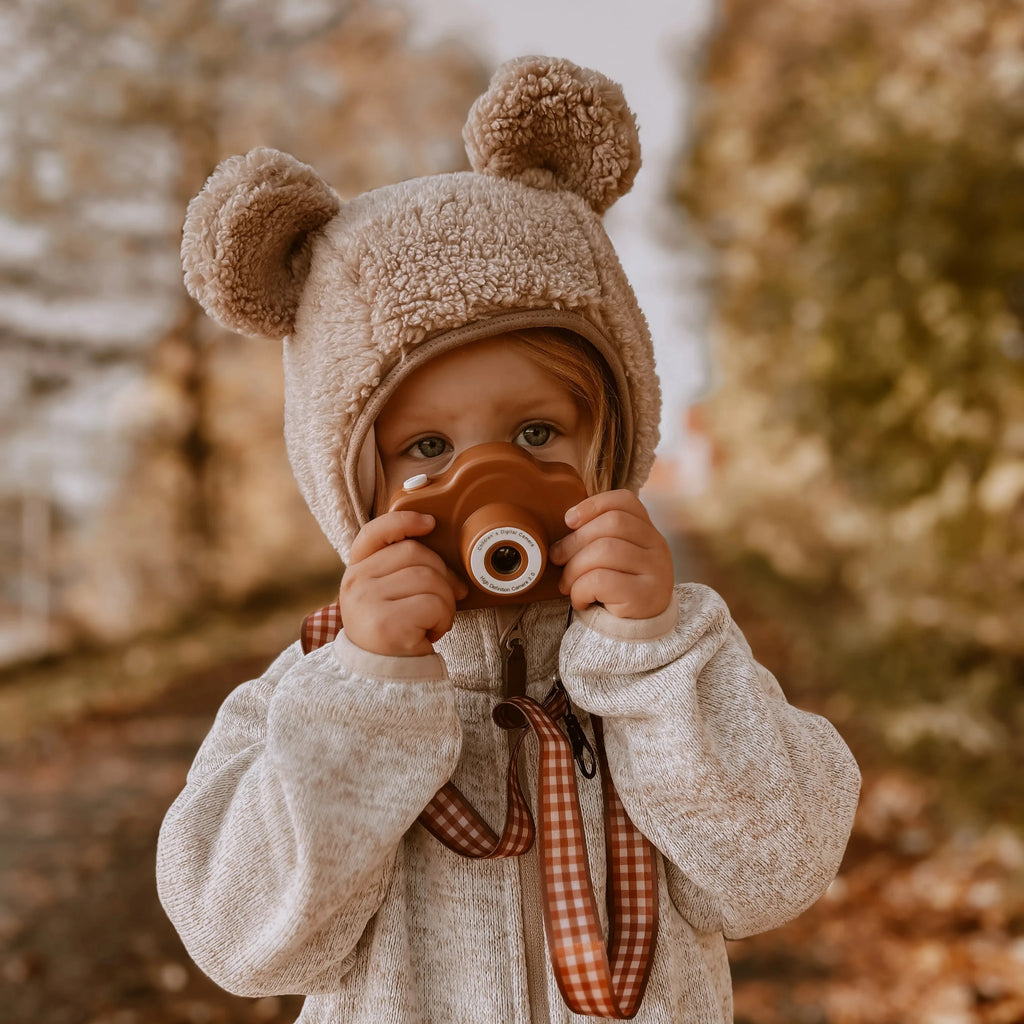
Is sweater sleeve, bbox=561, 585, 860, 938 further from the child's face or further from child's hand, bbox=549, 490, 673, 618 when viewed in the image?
the child's face

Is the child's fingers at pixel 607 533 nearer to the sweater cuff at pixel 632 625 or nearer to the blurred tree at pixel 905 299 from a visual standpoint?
the sweater cuff at pixel 632 625

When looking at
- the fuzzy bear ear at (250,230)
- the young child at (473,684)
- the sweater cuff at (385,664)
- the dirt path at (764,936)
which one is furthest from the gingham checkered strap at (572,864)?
the dirt path at (764,936)

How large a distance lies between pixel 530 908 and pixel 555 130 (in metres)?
0.91

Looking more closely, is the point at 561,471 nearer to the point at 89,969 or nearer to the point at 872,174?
the point at 89,969

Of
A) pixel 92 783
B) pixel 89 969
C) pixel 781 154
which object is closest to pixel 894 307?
pixel 781 154

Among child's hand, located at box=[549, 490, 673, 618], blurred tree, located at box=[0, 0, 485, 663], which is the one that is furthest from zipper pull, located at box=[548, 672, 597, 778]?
blurred tree, located at box=[0, 0, 485, 663]

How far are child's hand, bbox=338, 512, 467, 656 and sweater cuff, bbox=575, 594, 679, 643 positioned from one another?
144 mm

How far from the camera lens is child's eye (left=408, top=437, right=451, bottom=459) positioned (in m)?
1.08

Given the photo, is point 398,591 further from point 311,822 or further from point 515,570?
point 311,822

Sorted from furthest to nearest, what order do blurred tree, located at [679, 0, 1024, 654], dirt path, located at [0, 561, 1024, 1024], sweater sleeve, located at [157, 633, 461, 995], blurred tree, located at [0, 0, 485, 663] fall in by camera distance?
blurred tree, located at [0, 0, 485, 663] → blurred tree, located at [679, 0, 1024, 654] → dirt path, located at [0, 561, 1024, 1024] → sweater sleeve, located at [157, 633, 461, 995]

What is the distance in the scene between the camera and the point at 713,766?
935mm

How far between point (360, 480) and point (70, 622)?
4066 mm

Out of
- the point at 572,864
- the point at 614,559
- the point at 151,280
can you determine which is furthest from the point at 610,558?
the point at 151,280

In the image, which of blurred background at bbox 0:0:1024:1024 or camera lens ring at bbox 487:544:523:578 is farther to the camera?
blurred background at bbox 0:0:1024:1024
